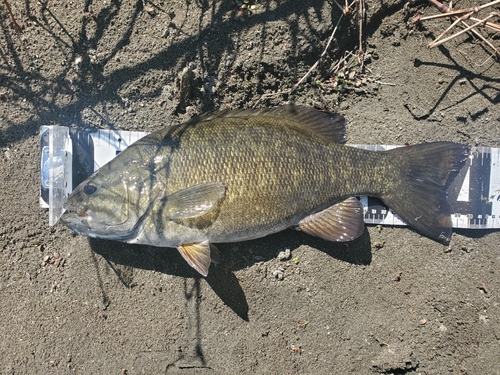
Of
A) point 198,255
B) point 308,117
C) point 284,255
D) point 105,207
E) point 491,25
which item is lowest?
point 284,255

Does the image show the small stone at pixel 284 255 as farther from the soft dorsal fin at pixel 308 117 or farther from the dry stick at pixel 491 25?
the dry stick at pixel 491 25

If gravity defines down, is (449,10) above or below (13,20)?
below

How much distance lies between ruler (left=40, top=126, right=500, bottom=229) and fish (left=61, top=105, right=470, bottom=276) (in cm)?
14

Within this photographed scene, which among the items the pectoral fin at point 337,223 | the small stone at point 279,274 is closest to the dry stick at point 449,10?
the pectoral fin at point 337,223

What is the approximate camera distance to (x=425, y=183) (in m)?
2.81

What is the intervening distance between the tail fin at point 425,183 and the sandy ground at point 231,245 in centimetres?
18

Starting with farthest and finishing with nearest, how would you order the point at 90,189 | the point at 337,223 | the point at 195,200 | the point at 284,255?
the point at 284,255 < the point at 337,223 < the point at 90,189 < the point at 195,200

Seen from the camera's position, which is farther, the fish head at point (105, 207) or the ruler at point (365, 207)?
the ruler at point (365, 207)

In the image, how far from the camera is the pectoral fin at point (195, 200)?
2.54 metres

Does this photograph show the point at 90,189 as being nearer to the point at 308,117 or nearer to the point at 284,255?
the point at 284,255

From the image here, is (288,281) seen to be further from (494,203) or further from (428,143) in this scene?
(494,203)

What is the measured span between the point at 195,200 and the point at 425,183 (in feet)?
5.41

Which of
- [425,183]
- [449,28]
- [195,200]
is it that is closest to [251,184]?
[195,200]

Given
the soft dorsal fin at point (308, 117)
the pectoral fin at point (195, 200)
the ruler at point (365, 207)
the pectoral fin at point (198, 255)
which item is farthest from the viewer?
the ruler at point (365, 207)
